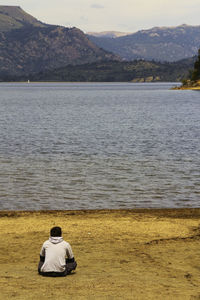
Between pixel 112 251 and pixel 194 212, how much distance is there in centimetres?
754

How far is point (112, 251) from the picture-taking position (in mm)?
15922

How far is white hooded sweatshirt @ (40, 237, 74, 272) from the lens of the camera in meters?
13.0

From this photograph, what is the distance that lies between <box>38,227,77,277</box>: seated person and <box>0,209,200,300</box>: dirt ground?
7.7 inches

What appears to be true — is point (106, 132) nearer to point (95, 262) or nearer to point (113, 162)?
point (113, 162)

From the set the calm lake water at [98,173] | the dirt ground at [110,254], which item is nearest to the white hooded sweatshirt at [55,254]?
the dirt ground at [110,254]

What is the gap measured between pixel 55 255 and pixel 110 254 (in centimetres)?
298

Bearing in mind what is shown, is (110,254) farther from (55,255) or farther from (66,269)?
(55,255)

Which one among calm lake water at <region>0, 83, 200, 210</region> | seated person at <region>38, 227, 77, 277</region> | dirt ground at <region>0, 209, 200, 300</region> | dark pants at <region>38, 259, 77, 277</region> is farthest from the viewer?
calm lake water at <region>0, 83, 200, 210</region>

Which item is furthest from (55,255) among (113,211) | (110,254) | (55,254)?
(113,211)

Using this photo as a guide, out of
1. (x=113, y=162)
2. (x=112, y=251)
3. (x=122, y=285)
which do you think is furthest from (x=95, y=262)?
(x=113, y=162)

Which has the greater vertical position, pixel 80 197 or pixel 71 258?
pixel 71 258

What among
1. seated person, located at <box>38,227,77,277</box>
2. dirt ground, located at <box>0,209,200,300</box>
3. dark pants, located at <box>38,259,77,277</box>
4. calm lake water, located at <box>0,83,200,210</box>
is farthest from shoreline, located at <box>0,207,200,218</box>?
seated person, located at <box>38,227,77,277</box>

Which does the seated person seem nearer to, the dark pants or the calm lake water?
the dark pants

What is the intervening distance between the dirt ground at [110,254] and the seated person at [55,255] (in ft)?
0.64
